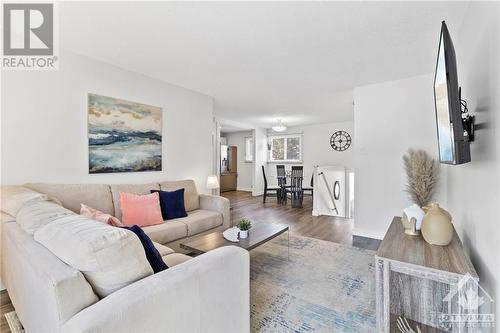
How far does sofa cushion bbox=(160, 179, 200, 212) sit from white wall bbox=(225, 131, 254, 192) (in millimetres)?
5120

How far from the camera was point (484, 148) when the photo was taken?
1.39m

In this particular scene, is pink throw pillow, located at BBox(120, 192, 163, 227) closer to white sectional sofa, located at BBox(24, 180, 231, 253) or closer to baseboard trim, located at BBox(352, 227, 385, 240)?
white sectional sofa, located at BBox(24, 180, 231, 253)

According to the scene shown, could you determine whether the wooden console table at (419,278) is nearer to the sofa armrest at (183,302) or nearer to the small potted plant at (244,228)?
the sofa armrest at (183,302)

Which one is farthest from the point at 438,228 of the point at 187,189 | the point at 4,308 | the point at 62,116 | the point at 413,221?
the point at 62,116

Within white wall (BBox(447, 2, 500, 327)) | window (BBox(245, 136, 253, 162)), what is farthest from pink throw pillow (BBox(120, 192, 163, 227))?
window (BBox(245, 136, 253, 162))

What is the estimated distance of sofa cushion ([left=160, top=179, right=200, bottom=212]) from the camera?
127 inches

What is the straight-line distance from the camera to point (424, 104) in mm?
3193

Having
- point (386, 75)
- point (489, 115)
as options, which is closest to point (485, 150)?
point (489, 115)

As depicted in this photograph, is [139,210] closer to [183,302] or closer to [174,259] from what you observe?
[174,259]

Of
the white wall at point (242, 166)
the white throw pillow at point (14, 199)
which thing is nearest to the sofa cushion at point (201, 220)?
the white throw pillow at point (14, 199)

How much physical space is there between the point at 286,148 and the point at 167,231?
6.17 metres

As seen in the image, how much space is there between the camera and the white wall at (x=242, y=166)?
8617mm

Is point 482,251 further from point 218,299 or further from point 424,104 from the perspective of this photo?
point 424,104

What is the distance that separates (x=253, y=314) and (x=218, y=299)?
749 mm
